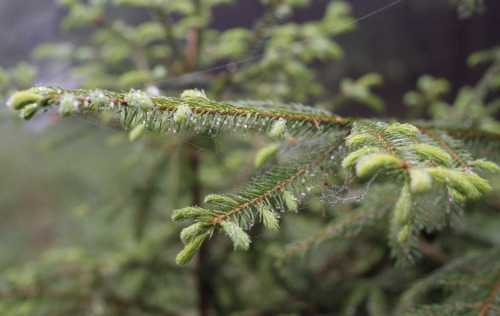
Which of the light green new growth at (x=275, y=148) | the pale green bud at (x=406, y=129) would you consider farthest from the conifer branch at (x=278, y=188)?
the pale green bud at (x=406, y=129)

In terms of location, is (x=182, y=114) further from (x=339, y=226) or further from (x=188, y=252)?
(x=339, y=226)

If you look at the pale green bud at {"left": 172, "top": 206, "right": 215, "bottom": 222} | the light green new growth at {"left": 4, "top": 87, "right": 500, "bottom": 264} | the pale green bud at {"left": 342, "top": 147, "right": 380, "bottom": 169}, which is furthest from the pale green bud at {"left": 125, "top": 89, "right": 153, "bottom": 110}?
the pale green bud at {"left": 342, "top": 147, "right": 380, "bottom": 169}

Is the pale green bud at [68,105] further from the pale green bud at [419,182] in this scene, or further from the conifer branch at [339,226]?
the conifer branch at [339,226]

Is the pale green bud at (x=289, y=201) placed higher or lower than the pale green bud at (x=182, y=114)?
lower

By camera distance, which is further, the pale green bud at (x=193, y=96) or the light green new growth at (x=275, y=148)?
the pale green bud at (x=193, y=96)

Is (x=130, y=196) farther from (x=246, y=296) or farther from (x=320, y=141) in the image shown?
(x=320, y=141)

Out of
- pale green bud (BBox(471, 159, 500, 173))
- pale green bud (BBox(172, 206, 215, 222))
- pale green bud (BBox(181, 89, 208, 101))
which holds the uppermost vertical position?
pale green bud (BBox(181, 89, 208, 101))

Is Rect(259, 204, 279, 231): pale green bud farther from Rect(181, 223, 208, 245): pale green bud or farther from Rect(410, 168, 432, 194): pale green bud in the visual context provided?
Rect(410, 168, 432, 194): pale green bud

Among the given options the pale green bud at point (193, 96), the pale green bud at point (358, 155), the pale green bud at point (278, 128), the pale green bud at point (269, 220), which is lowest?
the pale green bud at point (269, 220)

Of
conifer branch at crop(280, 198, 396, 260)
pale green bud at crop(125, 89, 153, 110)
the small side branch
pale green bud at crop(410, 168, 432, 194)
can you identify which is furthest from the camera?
conifer branch at crop(280, 198, 396, 260)

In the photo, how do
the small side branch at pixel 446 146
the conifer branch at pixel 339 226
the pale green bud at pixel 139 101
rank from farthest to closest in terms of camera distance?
the conifer branch at pixel 339 226, the small side branch at pixel 446 146, the pale green bud at pixel 139 101
